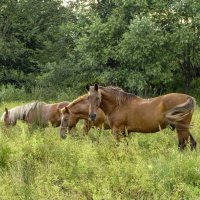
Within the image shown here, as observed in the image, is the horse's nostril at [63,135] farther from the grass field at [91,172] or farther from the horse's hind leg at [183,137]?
the horse's hind leg at [183,137]

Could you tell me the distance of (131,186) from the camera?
457cm

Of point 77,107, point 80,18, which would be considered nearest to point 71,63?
point 80,18

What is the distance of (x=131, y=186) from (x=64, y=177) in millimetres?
1070

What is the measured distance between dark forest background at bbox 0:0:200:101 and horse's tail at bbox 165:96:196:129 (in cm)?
1135

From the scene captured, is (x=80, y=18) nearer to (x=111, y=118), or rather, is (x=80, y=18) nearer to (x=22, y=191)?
(x=111, y=118)

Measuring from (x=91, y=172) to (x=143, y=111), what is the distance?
2483 mm

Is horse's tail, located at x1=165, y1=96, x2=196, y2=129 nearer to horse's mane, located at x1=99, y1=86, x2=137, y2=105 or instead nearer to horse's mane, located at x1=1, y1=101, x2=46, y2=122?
horse's mane, located at x1=99, y1=86, x2=137, y2=105

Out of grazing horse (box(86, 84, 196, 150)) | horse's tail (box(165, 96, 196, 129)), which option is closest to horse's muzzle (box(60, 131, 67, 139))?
grazing horse (box(86, 84, 196, 150))

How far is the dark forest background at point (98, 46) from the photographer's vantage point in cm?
1900

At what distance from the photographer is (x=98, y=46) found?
66.1 ft

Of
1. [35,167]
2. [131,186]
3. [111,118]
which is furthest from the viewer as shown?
[111,118]

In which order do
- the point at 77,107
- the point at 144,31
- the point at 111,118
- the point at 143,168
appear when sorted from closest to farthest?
the point at 143,168
the point at 111,118
the point at 77,107
the point at 144,31

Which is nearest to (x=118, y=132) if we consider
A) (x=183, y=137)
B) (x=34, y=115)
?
(x=183, y=137)

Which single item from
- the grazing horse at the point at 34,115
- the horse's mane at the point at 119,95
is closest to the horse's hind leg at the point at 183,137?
the horse's mane at the point at 119,95
